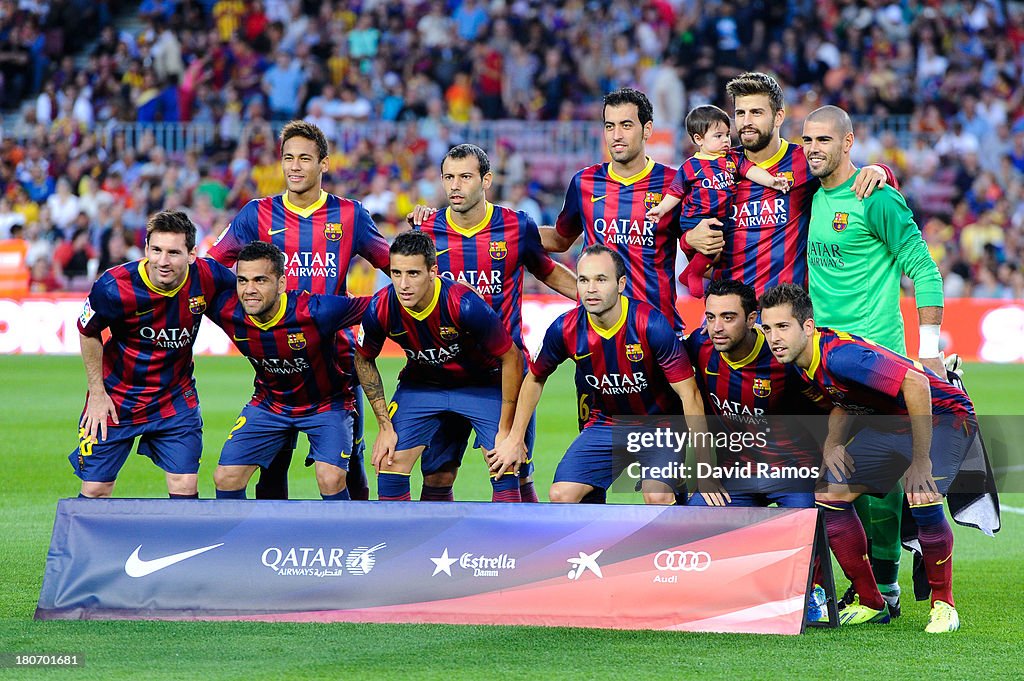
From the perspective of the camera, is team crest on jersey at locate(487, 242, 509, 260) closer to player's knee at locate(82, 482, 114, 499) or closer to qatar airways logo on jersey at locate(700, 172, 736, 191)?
qatar airways logo on jersey at locate(700, 172, 736, 191)

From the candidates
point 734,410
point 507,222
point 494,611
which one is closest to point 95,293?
point 507,222

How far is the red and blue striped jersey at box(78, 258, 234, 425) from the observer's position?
705 cm

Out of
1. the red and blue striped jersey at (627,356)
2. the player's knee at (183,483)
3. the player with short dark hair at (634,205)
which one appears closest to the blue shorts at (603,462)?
the red and blue striped jersey at (627,356)

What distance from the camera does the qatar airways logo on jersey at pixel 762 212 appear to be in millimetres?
6836

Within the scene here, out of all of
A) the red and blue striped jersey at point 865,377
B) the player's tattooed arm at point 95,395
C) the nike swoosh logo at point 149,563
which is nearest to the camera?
the red and blue striped jersey at point 865,377

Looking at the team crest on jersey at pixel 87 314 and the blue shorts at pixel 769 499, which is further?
the team crest on jersey at pixel 87 314

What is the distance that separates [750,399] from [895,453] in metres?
0.70

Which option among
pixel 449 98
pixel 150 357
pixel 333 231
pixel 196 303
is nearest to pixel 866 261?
pixel 333 231

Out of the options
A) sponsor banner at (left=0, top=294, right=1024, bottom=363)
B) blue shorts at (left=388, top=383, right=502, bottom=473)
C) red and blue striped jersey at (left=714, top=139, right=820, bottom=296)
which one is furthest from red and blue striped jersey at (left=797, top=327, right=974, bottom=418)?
sponsor banner at (left=0, top=294, right=1024, bottom=363)

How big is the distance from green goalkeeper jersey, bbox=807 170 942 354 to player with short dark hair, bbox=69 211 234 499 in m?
3.01

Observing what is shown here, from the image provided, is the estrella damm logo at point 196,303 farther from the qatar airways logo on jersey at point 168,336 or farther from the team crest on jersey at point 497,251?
the team crest on jersey at point 497,251

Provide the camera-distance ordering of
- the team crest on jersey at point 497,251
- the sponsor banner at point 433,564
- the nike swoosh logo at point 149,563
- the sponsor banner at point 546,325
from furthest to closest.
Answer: the sponsor banner at point 546,325
the team crest on jersey at point 497,251
the nike swoosh logo at point 149,563
the sponsor banner at point 433,564

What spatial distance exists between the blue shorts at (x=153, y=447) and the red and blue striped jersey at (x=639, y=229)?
2.35 metres

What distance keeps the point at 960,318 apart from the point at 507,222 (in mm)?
12291
